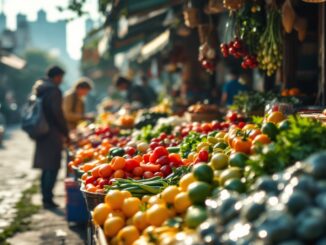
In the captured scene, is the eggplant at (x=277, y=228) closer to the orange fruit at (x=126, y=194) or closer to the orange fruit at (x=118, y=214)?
the orange fruit at (x=118, y=214)

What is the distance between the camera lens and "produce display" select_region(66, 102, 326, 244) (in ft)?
8.54

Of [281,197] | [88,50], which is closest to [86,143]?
[281,197]

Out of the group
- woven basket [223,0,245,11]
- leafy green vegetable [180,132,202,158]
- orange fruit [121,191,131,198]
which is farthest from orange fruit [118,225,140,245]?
woven basket [223,0,245,11]

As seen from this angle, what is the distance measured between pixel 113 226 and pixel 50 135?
5796 millimetres

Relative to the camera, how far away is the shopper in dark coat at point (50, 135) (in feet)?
30.4

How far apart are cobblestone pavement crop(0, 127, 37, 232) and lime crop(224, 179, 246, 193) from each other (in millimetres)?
5169

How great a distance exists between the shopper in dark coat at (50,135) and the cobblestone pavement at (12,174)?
0.67 m

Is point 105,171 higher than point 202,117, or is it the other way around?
point 105,171

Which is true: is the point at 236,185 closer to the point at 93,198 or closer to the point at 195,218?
the point at 195,218

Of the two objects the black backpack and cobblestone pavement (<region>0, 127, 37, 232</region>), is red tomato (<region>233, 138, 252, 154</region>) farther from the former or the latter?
the black backpack

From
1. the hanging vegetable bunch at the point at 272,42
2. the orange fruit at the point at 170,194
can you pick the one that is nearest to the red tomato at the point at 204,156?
the orange fruit at the point at 170,194

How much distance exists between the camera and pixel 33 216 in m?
8.70

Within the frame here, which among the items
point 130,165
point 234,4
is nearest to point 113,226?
point 130,165

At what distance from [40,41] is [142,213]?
188 metres
